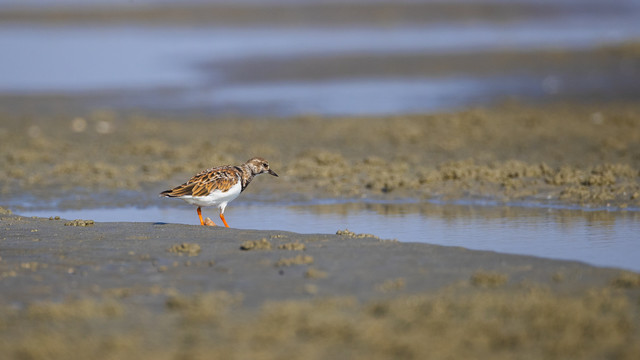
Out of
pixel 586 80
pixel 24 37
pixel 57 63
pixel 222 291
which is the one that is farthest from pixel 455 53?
pixel 222 291

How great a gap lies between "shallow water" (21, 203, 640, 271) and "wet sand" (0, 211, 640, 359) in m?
1.41

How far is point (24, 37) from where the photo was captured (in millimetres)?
54906

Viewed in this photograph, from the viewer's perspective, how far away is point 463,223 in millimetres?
14406

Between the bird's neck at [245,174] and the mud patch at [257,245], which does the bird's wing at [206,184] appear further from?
the mud patch at [257,245]

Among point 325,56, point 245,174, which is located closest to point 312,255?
point 245,174

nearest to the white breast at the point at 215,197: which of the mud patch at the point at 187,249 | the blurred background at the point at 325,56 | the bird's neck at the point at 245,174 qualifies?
the bird's neck at the point at 245,174

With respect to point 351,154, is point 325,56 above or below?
above

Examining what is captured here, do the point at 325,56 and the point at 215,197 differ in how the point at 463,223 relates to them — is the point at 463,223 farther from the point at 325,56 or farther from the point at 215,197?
the point at 325,56

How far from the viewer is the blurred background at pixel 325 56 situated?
30359 millimetres

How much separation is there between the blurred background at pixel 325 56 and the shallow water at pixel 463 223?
11488mm

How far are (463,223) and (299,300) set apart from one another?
5.66 metres

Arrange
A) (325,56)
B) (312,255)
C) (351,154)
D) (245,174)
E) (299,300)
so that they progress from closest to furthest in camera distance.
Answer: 1. (299,300)
2. (312,255)
3. (245,174)
4. (351,154)
5. (325,56)

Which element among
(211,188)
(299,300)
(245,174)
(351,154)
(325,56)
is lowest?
(299,300)

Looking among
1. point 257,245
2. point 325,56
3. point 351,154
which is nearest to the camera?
point 257,245
